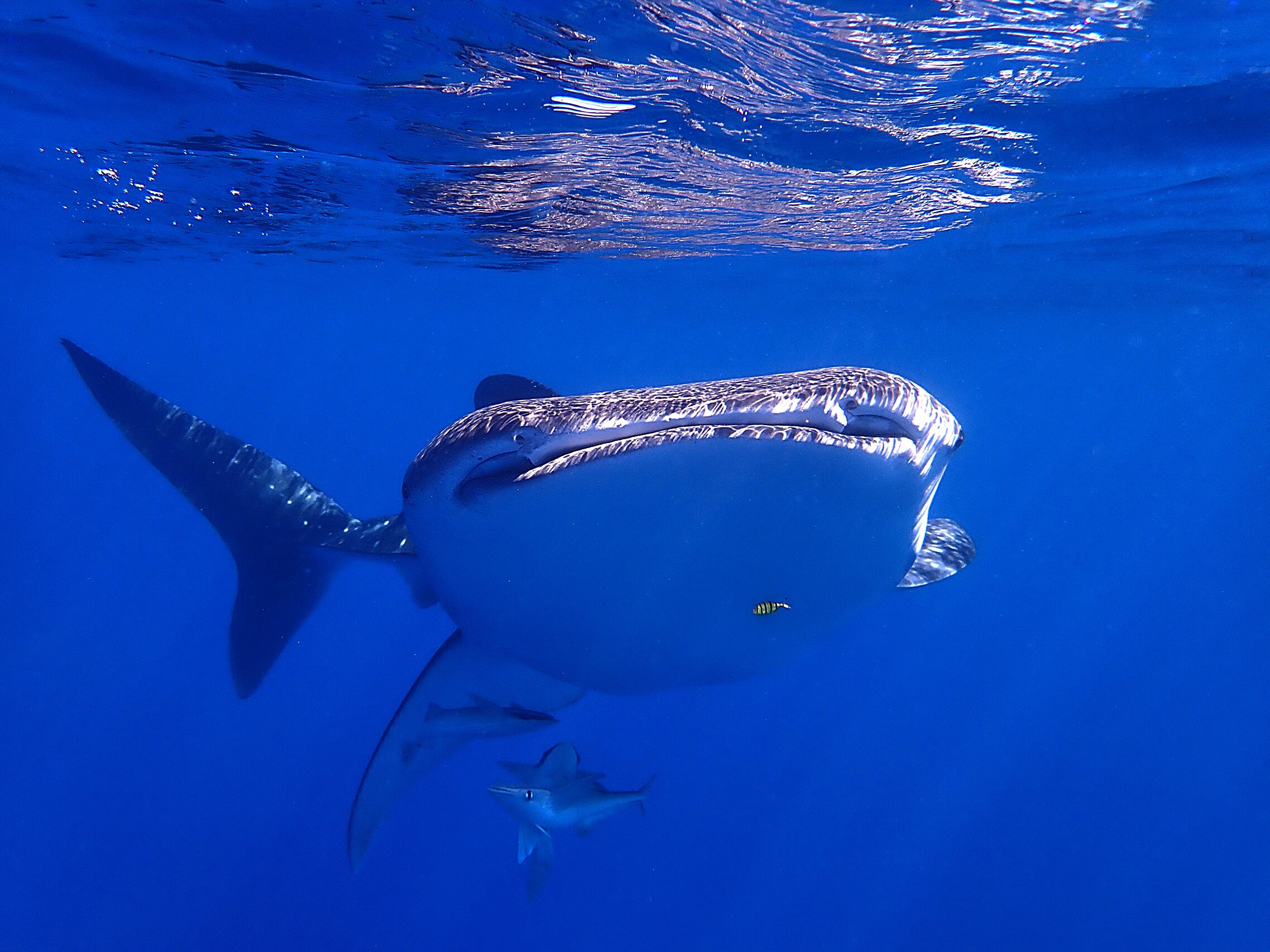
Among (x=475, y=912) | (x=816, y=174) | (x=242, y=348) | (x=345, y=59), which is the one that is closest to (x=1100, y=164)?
(x=816, y=174)

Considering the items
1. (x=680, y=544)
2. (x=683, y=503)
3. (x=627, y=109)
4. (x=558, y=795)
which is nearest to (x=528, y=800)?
(x=558, y=795)

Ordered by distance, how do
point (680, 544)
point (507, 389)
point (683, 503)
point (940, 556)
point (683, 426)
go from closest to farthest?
point (683, 426)
point (683, 503)
point (680, 544)
point (507, 389)
point (940, 556)

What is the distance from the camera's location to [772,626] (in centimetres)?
377

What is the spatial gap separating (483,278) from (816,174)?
14.1 m

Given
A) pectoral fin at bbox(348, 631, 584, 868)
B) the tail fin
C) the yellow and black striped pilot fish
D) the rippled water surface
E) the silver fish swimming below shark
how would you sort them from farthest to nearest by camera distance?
the rippled water surface → the tail fin → pectoral fin at bbox(348, 631, 584, 868) → the yellow and black striped pilot fish → the silver fish swimming below shark

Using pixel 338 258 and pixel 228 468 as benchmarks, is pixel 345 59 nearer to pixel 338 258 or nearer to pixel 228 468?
pixel 228 468

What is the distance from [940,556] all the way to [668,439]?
13.1 ft

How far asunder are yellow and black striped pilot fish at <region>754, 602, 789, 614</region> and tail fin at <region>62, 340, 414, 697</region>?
3.15 m

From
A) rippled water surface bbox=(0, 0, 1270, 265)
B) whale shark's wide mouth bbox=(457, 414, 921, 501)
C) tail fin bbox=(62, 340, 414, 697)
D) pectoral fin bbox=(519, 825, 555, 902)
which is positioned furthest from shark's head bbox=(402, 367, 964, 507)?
rippled water surface bbox=(0, 0, 1270, 265)

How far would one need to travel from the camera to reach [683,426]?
2.34 m

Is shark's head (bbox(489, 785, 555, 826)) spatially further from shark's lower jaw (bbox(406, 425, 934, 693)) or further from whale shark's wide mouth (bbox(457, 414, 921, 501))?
whale shark's wide mouth (bbox(457, 414, 921, 501))

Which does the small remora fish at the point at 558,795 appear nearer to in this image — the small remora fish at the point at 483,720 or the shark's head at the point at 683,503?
the small remora fish at the point at 483,720

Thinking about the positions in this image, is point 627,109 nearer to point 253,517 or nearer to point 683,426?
point 253,517

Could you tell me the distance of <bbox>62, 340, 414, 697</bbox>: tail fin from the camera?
18.9 ft
